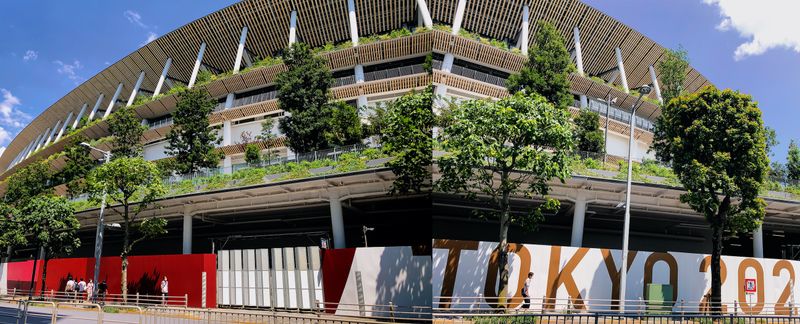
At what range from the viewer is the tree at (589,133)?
2550 centimetres

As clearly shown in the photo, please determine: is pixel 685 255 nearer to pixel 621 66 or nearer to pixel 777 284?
pixel 777 284

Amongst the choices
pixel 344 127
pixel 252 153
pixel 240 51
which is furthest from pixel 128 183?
pixel 240 51

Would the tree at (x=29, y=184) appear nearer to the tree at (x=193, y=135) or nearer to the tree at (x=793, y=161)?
the tree at (x=193, y=135)

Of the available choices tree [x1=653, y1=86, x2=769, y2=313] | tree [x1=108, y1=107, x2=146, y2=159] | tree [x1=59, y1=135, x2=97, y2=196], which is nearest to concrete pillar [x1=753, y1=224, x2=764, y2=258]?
tree [x1=653, y1=86, x2=769, y2=313]

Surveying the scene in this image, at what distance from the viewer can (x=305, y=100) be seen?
28.8m

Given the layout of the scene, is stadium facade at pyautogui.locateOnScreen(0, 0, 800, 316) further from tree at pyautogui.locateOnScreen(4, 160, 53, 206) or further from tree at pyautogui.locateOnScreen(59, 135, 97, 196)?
tree at pyautogui.locateOnScreen(4, 160, 53, 206)

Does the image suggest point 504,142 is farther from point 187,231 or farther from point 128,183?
point 187,231

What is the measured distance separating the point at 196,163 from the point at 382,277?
22.9 meters

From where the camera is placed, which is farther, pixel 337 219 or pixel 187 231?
pixel 187 231

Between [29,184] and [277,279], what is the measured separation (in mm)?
39207

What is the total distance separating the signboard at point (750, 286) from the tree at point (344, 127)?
18019mm

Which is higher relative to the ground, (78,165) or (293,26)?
(293,26)

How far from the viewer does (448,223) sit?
72.2ft

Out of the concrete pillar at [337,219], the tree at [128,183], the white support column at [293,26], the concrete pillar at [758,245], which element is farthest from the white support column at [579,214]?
the white support column at [293,26]
